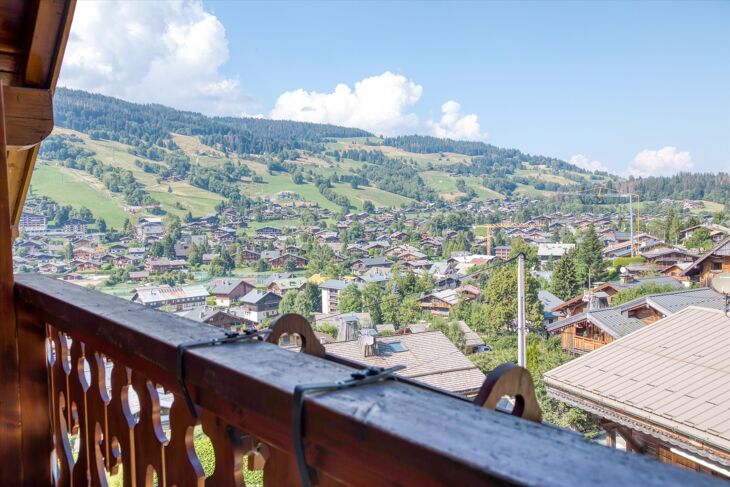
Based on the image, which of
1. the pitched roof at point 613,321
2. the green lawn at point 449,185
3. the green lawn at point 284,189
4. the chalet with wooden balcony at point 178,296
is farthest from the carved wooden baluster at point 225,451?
the green lawn at point 449,185

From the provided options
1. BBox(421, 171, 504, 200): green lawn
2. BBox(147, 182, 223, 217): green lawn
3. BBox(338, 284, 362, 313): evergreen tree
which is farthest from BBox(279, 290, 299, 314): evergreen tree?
BBox(421, 171, 504, 200): green lawn

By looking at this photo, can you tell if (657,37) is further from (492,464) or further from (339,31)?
(492,464)

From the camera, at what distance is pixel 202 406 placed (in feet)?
1.96

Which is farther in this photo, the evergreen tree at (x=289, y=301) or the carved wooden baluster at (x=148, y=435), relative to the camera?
the evergreen tree at (x=289, y=301)

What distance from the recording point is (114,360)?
2.74 ft

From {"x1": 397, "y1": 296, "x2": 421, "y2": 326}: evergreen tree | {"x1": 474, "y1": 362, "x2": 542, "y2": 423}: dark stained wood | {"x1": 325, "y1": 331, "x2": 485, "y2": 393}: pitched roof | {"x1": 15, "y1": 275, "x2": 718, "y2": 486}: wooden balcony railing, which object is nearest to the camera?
{"x1": 15, "y1": 275, "x2": 718, "y2": 486}: wooden balcony railing

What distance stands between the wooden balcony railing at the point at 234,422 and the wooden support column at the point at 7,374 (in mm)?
16

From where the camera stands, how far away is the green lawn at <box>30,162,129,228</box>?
7954 millimetres

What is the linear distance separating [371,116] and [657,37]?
1628 cm

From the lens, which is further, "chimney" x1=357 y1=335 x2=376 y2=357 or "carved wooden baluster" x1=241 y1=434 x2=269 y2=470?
"chimney" x1=357 y1=335 x2=376 y2=357

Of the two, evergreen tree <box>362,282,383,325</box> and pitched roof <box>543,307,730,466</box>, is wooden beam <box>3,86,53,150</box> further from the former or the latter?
evergreen tree <box>362,282,383,325</box>

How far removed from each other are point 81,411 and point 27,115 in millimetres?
834

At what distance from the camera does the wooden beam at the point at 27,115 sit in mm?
1373

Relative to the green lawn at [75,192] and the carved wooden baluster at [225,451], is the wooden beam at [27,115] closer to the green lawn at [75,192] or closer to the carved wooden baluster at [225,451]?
the carved wooden baluster at [225,451]
